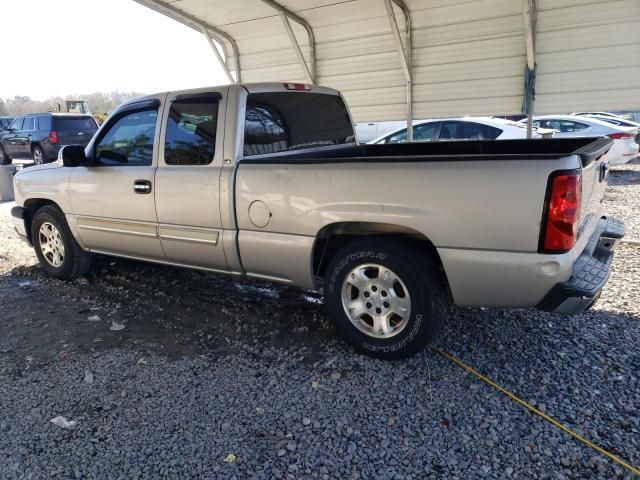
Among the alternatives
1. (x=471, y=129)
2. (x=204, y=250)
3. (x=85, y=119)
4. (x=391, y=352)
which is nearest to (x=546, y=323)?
(x=391, y=352)

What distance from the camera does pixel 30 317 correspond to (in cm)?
437

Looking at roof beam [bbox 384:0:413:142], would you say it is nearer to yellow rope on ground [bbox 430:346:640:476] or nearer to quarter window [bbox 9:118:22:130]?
yellow rope on ground [bbox 430:346:640:476]

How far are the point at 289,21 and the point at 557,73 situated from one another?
5.27 meters

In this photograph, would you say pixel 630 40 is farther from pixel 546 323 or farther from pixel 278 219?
pixel 278 219

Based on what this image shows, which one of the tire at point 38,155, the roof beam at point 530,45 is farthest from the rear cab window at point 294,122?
the tire at point 38,155

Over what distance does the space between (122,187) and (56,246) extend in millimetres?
1459

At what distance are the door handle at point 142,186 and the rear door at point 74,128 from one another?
551 inches

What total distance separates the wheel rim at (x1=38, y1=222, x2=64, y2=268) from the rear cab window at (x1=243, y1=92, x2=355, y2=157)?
106 inches

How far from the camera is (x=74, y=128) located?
659 inches

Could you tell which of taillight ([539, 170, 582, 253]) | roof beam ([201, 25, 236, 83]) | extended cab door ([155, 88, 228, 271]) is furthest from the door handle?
roof beam ([201, 25, 236, 83])

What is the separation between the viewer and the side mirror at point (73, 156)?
15.1ft

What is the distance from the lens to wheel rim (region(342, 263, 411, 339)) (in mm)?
3264

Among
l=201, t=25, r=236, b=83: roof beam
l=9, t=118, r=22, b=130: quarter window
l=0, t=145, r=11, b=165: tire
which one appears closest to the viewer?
l=201, t=25, r=236, b=83: roof beam

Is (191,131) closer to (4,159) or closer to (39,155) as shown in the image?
(39,155)
